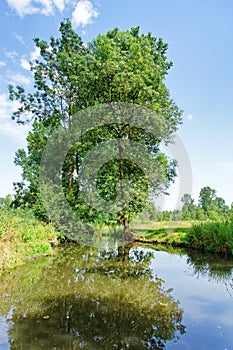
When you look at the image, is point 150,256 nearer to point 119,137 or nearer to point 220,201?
point 119,137

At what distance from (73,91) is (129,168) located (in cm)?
526

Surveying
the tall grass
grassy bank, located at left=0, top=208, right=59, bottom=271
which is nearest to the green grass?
the tall grass

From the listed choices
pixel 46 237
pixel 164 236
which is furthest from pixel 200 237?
pixel 46 237

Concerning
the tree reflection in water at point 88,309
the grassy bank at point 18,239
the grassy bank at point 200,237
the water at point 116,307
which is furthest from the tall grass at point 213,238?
the grassy bank at point 18,239

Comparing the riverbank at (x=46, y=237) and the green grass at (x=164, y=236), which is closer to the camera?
the riverbank at (x=46, y=237)

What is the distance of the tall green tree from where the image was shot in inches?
456

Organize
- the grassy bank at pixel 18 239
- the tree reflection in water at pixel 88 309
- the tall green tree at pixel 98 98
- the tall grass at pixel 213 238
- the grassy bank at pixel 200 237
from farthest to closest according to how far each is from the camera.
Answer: the tall green tree at pixel 98 98 < the grassy bank at pixel 200 237 < the tall grass at pixel 213 238 < the grassy bank at pixel 18 239 < the tree reflection in water at pixel 88 309

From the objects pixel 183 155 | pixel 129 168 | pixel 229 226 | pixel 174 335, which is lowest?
pixel 174 335

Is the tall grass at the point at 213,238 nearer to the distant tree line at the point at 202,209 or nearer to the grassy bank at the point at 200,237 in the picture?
the grassy bank at the point at 200,237

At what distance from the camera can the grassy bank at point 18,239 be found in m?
6.82

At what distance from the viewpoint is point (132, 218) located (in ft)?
41.5

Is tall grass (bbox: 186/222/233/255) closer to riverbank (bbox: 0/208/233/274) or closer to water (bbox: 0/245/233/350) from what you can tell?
riverbank (bbox: 0/208/233/274)

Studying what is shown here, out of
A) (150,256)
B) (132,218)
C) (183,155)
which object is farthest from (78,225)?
(183,155)

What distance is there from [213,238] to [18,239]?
6784mm
